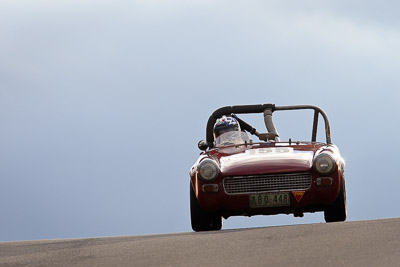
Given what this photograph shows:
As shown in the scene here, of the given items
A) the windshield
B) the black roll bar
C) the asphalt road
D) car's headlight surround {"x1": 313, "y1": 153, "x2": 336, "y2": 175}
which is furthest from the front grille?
the black roll bar

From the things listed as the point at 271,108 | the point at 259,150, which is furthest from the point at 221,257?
the point at 271,108

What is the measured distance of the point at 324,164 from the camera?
9.98 meters

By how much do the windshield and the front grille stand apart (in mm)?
1857

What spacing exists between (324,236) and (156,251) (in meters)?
1.45

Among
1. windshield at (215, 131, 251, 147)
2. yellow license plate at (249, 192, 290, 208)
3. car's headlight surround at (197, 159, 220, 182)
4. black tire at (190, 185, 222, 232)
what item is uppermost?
windshield at (215, 131, 251, 147)

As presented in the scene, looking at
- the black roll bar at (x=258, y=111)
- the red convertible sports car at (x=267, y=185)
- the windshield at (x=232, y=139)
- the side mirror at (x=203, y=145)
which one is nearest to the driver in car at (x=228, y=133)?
the windshield at (x=232, y=139)

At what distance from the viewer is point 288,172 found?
9883 millimetres

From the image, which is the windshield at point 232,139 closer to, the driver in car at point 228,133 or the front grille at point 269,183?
the driver in car at point 228,133

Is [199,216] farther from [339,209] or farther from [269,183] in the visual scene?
[339,209]

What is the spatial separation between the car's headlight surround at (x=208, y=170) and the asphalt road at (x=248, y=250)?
66.7 inches

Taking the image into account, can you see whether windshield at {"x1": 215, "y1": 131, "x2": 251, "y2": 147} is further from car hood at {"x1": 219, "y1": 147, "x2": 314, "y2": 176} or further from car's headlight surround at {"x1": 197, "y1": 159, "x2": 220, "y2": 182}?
car's headlight surround at {"x1": 197, "y1": 159, "x2": 220, "y2": 182}

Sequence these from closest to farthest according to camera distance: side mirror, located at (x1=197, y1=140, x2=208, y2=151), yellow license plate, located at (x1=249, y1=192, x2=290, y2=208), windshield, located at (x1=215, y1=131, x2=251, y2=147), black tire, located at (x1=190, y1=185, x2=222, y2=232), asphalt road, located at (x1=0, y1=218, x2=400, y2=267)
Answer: asphalt road, located at (x1=0, y1=218, x2=400, y2=267)
yellow license plate, located at (x1=249, y1=192, x2=290, y2=208)
black tire, located at (x1=190, y1=185, x2=222, y2=232)
windshield, located at (x1=215, y1=131, x2=251, y2=147)
side mirror, located at (x1=197, y1=140, x2=208, y2=151)

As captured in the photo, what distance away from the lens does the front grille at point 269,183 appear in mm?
9891

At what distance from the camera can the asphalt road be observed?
584 centimetres
